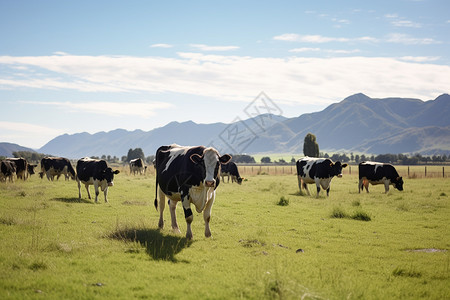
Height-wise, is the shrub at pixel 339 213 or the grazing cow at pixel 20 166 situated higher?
the grazing cow at pixel 20 166

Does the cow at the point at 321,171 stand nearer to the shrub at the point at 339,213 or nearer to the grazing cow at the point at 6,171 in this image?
the shrub at the point at 339,213

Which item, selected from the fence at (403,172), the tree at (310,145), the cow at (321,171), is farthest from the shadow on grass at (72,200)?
the tree at (310,145)

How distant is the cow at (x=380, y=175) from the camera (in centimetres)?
3253

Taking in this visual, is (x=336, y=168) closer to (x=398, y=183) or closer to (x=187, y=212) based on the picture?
(x=398, y=183)

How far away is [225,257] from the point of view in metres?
10.2

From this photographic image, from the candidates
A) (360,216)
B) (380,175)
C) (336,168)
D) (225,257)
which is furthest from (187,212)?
(380,175)

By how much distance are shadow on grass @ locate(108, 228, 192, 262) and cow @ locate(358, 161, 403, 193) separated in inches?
933

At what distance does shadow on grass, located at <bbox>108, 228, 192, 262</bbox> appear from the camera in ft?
33.6

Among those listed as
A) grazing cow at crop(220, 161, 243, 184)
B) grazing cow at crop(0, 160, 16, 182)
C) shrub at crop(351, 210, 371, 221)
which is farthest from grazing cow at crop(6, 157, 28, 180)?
shrub at crop(351, 210, 371, 221)

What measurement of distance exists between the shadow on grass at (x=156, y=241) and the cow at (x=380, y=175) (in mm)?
23699

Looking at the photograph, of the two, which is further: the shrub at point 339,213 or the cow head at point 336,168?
the cow head at point 336,168

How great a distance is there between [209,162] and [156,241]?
108 inches

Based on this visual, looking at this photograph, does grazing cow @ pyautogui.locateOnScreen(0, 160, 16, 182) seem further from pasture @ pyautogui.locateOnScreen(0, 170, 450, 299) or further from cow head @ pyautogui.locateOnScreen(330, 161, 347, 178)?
cow head @ pyautogui.locateOnScreen(330, 161, 347, 178)

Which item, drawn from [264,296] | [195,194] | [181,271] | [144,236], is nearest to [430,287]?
[264,296]
